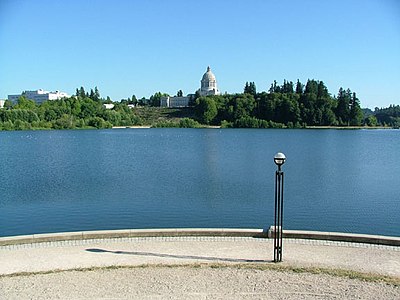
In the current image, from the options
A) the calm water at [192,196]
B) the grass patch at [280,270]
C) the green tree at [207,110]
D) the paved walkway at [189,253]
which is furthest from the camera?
the green tree at [207,110]

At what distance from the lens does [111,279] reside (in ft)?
27.7

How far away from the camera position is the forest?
114 m

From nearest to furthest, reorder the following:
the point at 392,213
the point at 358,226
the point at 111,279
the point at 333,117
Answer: the point at 111,279
the point at 358,226
the point at 392,213
the point at 333,117

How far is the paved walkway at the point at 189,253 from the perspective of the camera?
9328mm

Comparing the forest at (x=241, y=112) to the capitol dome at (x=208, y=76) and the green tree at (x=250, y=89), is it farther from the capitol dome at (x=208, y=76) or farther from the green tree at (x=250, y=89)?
the capitol dome at (x=208, y=76)

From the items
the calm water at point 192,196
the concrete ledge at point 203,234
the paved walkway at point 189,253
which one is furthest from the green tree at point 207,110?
the paved walkway at point 189,253

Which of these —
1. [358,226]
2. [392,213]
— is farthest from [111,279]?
[392,213]

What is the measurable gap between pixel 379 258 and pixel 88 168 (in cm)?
2825

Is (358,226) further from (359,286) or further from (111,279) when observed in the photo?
(111,279)

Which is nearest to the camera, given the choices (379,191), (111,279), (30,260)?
(111,279)

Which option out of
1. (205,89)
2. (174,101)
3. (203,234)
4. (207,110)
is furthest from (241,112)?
(203,234)

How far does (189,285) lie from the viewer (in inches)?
319

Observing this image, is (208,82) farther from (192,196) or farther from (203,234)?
(203,234)

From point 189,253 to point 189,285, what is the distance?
2027 mm
